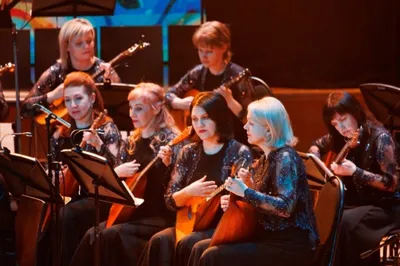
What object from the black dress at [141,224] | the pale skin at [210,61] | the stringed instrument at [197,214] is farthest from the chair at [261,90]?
the stringed instrument at [197,214]

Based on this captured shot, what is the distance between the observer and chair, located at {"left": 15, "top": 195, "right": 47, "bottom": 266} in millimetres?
5877

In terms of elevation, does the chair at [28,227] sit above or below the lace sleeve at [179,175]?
below

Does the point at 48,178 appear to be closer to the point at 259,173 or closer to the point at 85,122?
the point at 85,122

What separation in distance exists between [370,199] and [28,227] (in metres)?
2.20

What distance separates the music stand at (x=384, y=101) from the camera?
616 cm

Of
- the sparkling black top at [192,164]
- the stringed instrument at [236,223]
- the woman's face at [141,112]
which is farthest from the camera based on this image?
the woman's face at [141,112]

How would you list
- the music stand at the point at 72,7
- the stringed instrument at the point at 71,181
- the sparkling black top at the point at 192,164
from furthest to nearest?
the music stand at the point at 72,7 → the stringed instrument at the point at 71,181 → the sparkling black top at the point at 192,164

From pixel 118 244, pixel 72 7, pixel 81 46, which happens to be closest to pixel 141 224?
pixel 118 244

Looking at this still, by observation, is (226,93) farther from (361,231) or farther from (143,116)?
(361,231)

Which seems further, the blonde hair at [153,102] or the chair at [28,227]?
the blonde hair at [153,102]

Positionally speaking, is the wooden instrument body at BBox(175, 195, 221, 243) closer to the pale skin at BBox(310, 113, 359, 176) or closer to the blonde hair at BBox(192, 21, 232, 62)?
the pale skin at BBox(310, 113, 359, 176)

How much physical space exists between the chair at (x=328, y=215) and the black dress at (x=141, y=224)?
1132 mm

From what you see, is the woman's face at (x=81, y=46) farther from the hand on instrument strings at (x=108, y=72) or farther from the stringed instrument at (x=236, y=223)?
the stringed instrument at (x=236, y=223)

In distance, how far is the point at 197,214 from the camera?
18.4ft
